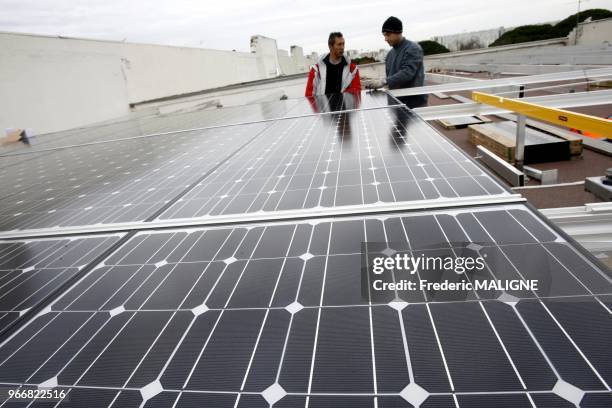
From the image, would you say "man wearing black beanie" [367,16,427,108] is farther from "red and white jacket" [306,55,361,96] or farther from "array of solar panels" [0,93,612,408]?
"array of solar panels" [0,93,612,408]

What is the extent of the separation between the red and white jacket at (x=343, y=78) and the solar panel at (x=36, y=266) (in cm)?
732

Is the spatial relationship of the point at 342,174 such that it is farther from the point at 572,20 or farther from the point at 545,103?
the point at 572,20

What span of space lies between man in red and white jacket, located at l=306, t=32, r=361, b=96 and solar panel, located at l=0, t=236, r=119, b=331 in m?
6.89

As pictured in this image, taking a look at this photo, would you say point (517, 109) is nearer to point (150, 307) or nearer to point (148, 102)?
point (150, 307)

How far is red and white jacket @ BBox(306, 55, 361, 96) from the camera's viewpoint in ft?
28.9

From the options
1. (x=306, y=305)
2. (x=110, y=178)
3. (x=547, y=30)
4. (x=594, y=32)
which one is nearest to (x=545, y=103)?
(x=306, y=305)

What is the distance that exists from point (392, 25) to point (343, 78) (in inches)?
85.5

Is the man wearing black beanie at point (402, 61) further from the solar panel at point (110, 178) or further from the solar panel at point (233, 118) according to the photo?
the solar panel at point (110, 178)

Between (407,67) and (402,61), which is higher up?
(402,61)

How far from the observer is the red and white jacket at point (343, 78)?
8796mm

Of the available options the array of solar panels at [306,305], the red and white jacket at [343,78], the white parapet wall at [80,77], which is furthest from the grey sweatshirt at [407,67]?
the white parapet wall at [80,77]

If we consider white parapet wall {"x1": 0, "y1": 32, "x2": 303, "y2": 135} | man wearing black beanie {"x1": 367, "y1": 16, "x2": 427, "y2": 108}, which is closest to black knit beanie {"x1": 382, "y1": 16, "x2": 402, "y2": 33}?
man wearing black beanie {"x1": 367, "y1": 16, "x2": 427, "y2": 108}

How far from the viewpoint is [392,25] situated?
273 inches

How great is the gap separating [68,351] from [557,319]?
74.1 inches
